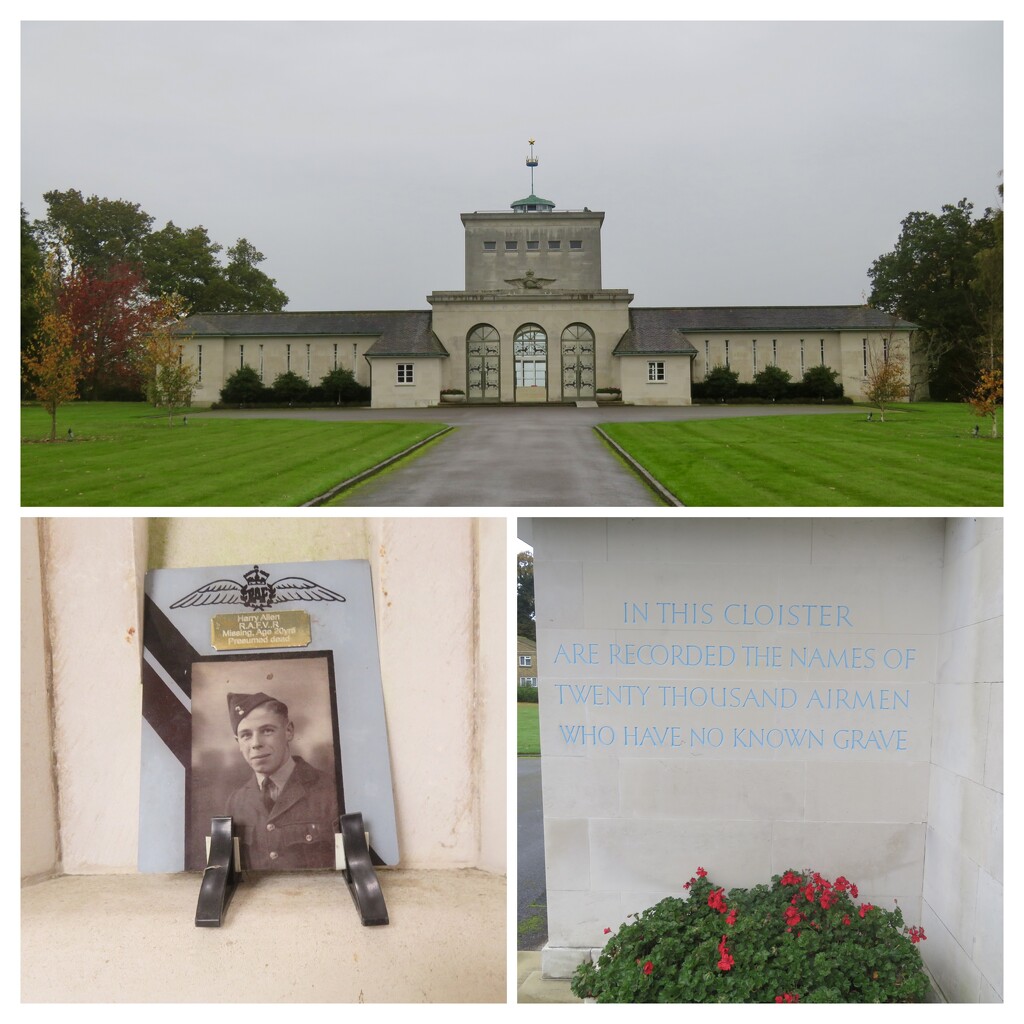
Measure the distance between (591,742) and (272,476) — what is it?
602 centimetres

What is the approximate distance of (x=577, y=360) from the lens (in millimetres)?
25328

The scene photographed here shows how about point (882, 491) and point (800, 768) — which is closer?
point (800, 768)

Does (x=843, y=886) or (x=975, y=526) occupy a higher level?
(x=975, y=526)

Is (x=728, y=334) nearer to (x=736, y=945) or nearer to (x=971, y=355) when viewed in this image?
(x=971, y=355)

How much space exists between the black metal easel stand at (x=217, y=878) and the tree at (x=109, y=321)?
27.4 feet

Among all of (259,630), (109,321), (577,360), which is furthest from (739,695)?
(577,360)

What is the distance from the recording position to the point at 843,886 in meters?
6.41

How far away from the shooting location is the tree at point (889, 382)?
16.6 m

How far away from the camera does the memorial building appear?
55.8 ft

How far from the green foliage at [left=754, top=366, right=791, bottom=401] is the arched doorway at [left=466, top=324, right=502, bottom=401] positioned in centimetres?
652

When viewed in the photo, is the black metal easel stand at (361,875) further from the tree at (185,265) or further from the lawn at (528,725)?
the tree at (185,265)

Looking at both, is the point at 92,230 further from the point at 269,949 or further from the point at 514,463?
the point at 269,949

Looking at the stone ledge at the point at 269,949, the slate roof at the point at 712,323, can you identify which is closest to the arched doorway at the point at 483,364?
the slate roof at the point at 712,323

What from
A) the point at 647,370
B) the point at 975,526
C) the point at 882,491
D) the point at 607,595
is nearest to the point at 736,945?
the point at 607,595
